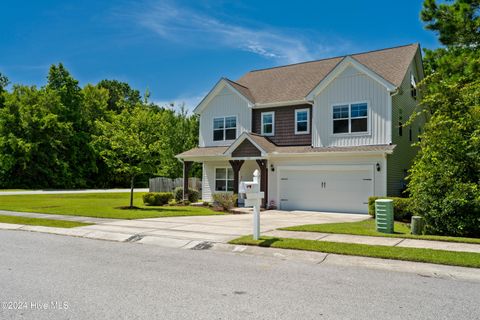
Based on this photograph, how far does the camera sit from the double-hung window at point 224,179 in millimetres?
24922

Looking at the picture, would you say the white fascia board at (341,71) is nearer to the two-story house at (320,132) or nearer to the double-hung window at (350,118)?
the two-story house at (320,132)

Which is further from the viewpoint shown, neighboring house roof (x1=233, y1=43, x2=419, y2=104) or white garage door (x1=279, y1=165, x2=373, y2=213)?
neighboring house roof (x1=233, y1=43, x2=419, y2=104)

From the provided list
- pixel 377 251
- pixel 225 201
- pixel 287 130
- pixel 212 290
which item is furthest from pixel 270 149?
pixel 212 290

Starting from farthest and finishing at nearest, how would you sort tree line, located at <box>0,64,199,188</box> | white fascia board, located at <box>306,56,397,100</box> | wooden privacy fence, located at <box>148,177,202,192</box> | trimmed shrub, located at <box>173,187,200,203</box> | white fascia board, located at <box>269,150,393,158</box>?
tree line, located at <box>0,64,199,188</box>, wooden privacy fence, located at <box>148,177,202,192</box>, trimmed shrub, located at <box>173,187,200,203</box>, white fascia board, located at <box>306,56,397,100</box>, white fascia board, located at <box>269,150,393,158</box>

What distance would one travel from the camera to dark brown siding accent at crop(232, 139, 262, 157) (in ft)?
71.8

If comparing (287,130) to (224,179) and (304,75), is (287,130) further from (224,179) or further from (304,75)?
(224,179)

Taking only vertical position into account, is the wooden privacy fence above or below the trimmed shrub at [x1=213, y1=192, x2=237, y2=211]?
above

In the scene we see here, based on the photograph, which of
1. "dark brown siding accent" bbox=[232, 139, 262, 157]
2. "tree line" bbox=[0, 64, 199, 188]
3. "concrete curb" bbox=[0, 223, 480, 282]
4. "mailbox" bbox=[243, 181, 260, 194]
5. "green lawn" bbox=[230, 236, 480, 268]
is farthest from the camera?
"tree line" bbox=[0, 64, 199, 188]

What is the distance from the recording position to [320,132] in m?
21.2

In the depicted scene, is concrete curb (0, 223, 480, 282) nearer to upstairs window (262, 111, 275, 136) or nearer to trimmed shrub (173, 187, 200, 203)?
trimmed shrub (173, 187, 200, 203)

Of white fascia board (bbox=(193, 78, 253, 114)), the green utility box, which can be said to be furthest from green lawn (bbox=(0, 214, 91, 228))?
white fascia board (bbox=(193, 78, 253, 114))

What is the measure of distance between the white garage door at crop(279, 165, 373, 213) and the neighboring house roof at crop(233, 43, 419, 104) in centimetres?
443

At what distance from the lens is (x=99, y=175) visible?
2109 inches

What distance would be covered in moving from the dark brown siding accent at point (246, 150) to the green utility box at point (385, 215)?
32.9 ft
